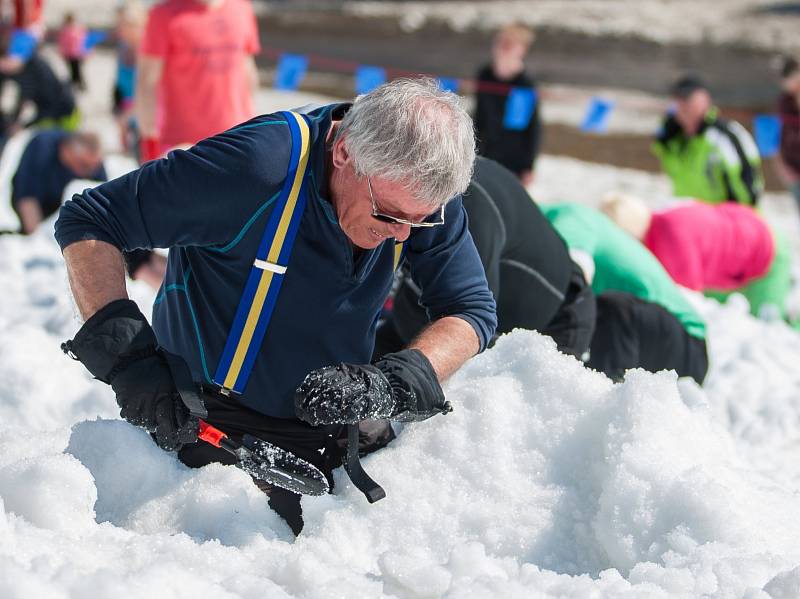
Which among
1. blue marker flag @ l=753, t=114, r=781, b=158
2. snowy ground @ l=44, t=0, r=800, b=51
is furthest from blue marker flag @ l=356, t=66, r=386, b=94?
snowy ground @ l=44, t=0, r=800, b=51

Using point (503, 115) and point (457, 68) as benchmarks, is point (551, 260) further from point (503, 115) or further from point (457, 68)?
point (457, 68)

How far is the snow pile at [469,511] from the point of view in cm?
193

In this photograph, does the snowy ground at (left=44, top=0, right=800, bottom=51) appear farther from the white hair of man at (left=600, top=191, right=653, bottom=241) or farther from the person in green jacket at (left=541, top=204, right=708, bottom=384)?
the person in green jacket at (left=541, top=204, right=708, bottom=384)

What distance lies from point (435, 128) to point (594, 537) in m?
0.94

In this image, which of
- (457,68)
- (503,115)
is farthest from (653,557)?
(457,68)

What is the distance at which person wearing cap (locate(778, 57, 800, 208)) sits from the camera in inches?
290

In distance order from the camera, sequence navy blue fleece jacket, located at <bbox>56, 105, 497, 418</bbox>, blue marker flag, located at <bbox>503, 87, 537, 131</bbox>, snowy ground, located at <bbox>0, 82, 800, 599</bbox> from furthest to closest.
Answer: blue marker flag, located at <bbox>503, 87, 537, 131</bbox>
navy blue fleece jacket, located at <bbox>56, 105, 497, 418</bbox>
snowy ground, located at <bbox>0, 82, 800, 599</bbox>

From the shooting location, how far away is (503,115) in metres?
7.35

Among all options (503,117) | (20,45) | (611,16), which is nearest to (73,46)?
(20,45)

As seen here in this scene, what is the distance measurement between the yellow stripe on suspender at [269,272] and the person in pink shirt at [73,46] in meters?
10.6

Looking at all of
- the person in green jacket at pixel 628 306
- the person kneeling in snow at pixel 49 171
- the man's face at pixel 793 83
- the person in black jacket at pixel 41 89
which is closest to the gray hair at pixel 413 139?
the person in green jacket at pixel 628 306

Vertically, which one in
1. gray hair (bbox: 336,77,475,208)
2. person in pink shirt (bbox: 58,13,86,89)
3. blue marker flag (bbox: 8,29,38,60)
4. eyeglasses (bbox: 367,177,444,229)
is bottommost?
person in pink shirt (bbox: 58,13,86,89)

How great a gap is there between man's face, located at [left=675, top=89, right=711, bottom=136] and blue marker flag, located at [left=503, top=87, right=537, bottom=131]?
1.04 metres

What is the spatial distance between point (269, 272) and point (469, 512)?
27.1 inches
